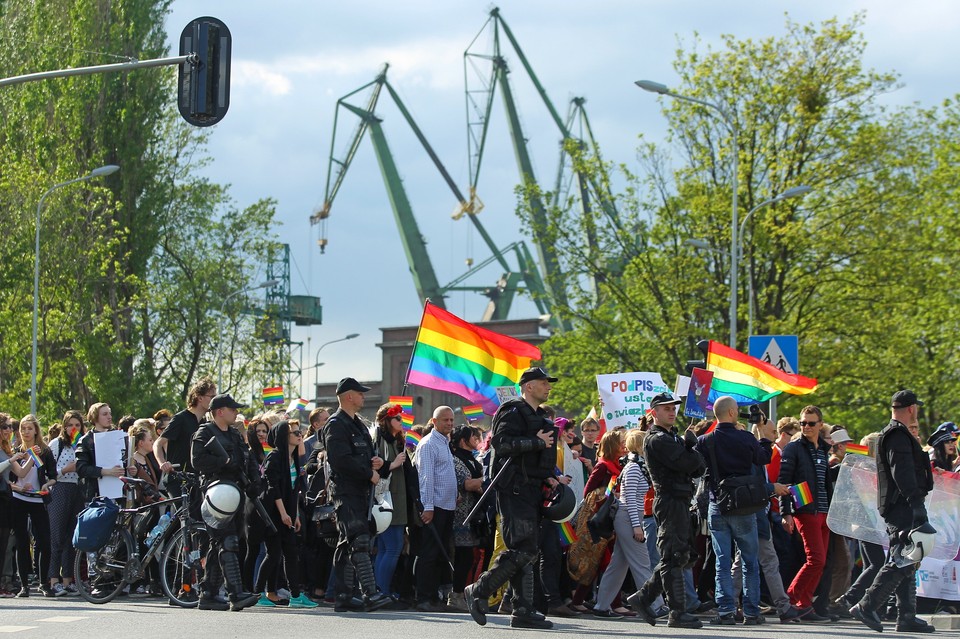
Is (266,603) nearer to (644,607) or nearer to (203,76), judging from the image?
(644,607)

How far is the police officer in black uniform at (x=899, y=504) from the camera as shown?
457 inches

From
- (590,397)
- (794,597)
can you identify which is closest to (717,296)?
(590,397)

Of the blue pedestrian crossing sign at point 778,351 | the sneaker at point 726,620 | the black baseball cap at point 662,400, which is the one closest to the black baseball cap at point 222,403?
the black baseball cap at point 662,400

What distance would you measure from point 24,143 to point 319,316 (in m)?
66.5

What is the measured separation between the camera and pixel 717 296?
3481 cm

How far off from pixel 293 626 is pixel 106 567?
2812 millimetres

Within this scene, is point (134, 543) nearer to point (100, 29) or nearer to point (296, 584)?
point (296, 584)

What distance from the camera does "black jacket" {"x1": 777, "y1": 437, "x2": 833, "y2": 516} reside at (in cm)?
1359

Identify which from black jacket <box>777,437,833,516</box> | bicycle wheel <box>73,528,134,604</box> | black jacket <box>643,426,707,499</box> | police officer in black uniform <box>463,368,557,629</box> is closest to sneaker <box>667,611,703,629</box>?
black jacket <box>643,426,707,499</box>

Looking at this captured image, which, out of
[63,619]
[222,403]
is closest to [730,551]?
[222,403]

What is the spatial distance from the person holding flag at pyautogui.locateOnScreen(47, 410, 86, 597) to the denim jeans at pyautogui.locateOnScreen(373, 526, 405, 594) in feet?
10.0

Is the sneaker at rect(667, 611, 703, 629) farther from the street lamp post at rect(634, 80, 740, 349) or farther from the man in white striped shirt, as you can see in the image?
the street lamp post at rect(634, 80, 740, 349)

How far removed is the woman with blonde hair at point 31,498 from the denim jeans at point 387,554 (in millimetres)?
3452

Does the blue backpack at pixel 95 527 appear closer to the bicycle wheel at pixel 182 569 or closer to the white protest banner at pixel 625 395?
the bicycle wheel at pixel 182 569
